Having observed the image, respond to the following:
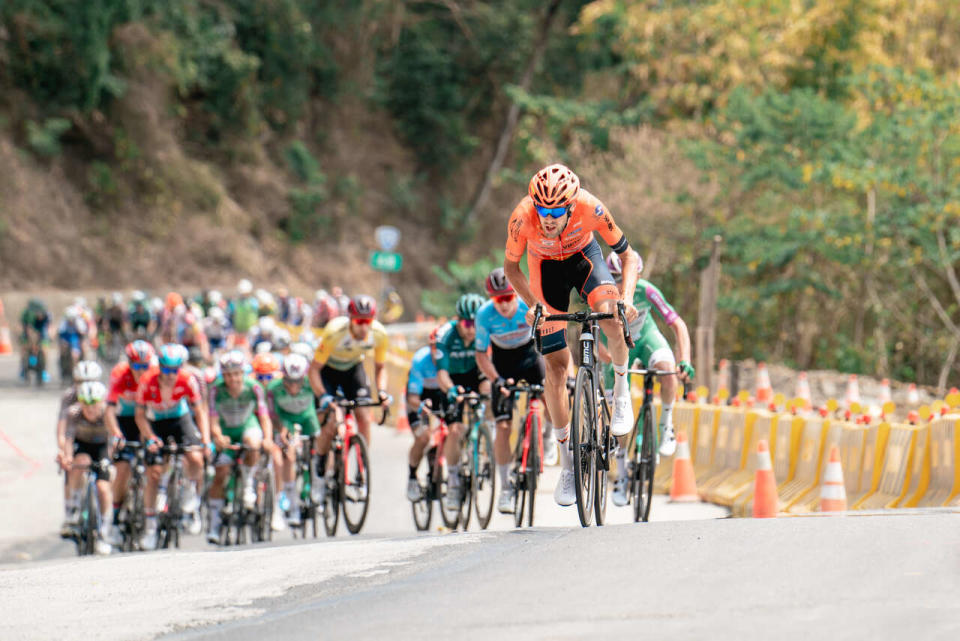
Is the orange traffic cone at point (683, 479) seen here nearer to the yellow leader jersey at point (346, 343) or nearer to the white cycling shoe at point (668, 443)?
the yellow leader jersey at point (346, 343)

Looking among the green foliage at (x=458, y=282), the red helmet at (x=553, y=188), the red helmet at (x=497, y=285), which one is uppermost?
the green foliage at (x=458, y=282)

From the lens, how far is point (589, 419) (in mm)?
8688

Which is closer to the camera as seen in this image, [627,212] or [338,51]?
[627,212]

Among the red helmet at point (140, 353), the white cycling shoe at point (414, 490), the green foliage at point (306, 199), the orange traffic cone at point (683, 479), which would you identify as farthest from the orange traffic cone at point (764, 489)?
the green foliage at point (306, 199)

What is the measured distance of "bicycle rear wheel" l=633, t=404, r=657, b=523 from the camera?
10.4 metres

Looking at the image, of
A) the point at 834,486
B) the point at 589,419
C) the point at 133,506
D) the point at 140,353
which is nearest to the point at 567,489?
the point at 589,419

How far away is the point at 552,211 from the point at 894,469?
5.03m

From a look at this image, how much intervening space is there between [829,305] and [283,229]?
2600 cm

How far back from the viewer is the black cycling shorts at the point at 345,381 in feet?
45.6

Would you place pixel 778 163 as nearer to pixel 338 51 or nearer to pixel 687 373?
pixel 687 373

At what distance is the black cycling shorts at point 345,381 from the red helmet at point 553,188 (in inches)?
234

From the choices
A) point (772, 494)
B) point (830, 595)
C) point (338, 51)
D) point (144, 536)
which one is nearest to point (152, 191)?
point (338, 51)

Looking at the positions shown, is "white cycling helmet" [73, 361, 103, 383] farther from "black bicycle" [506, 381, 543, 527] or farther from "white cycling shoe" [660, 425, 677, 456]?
"white cycling shoe" [660, 425, 677, 456]

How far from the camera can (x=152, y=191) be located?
49.7 metres
